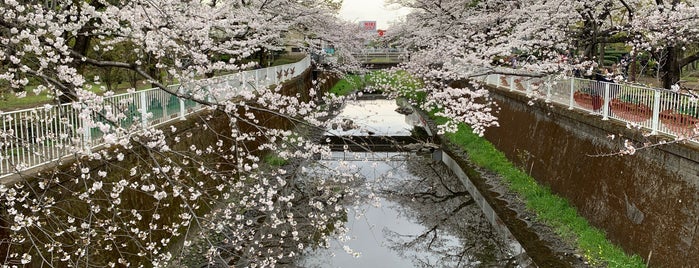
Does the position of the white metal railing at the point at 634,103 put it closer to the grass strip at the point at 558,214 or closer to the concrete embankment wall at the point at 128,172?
the grass strip at the point at 558,214

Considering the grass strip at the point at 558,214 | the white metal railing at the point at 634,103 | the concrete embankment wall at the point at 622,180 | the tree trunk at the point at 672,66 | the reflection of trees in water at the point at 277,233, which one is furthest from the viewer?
the tree trunk at the point at 672,66

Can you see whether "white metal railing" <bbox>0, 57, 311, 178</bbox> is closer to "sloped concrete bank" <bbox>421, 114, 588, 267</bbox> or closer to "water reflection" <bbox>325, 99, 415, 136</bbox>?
"sloped concrete bank" <bbox>421, 114, 588, 267</bbox>

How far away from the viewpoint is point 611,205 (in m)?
10.7

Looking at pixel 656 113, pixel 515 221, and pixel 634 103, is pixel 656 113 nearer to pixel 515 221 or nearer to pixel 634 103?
pixel 634 103

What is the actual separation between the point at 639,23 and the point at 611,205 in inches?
167

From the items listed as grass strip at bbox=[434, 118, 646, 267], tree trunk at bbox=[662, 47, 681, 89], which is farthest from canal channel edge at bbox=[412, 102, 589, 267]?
tree trunk at bbox=[662, 47, 681, 89]

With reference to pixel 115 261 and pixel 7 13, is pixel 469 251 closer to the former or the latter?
pixel 115 261

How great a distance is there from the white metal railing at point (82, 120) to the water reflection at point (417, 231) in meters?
3.90

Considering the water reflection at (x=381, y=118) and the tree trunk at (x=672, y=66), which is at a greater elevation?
the tree trunk at (x=672, y=66)

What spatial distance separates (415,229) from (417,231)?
0.16 m

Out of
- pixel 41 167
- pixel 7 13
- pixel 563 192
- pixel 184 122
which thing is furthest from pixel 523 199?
pixel 7 13

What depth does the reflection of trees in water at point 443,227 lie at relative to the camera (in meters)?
11.9

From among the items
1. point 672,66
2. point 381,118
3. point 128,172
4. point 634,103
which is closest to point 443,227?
point 634,103

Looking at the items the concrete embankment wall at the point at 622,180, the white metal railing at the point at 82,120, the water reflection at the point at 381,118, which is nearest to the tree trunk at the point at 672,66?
the concrete embankment wall at the point at 622,180
